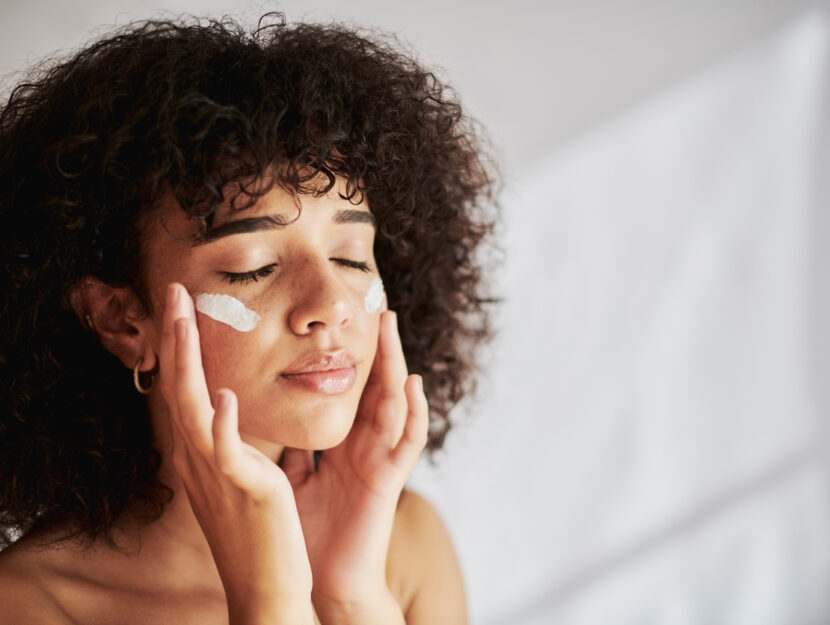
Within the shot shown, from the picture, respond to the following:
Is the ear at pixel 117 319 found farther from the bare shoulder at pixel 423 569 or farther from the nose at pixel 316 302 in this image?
the bare shoulder at pixel 423 569

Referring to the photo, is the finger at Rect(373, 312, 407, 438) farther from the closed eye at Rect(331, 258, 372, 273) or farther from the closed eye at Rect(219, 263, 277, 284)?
the closed eye at Rect(219, 263, 277, 284)

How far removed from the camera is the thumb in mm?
1506

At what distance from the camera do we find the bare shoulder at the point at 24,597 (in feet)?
3.88

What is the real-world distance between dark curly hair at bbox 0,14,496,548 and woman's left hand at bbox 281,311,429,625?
0.27 meters

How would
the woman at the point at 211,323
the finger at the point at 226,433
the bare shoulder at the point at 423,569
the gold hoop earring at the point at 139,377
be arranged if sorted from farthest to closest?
the bare shoulder at the point at 423,569 < the gold hoop earring at the point at 139,377 < the woman at the point at 211,323 < the finger at the point at 226,433

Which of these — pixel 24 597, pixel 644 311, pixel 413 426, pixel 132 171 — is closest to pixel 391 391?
pixel 413 426

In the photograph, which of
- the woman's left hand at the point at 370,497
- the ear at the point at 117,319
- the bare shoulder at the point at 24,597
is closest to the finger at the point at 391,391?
the woman's left hand at the point at 370,497

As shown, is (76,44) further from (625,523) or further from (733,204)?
(625,523)

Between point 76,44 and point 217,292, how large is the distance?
3.16 ft

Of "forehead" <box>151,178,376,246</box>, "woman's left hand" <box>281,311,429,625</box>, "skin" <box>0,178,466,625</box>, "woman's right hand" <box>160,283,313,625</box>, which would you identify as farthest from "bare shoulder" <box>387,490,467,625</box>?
"forehead" <box>151,178,376,246</box>

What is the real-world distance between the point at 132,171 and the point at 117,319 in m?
0.25

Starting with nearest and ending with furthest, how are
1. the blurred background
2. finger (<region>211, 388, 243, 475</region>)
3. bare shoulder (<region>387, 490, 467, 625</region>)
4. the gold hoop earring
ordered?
finger (<region>211, 388, 243, 475</region>) < the gold hoop earring < bare shoulder (<region>387, 490, 467, 625</region>) < the blurred background

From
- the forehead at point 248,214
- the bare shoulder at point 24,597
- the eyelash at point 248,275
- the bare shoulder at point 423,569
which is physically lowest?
the bare shoulder at point 423,569

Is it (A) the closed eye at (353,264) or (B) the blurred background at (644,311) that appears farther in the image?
(B) the blurred background at (644,311)
